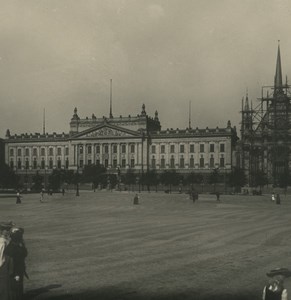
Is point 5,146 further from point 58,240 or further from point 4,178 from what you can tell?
point 58,240

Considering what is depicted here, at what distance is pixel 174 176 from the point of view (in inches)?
3713

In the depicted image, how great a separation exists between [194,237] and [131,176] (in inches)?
3347

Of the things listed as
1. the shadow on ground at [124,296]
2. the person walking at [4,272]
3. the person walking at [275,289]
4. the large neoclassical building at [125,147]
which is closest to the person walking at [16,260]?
the person walking at [4,272]

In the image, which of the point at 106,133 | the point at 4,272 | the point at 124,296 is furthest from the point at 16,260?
the point at 106,133

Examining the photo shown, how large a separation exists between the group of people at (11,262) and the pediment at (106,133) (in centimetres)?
11462

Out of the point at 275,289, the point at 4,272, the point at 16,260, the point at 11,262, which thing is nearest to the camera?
the point at 275,289

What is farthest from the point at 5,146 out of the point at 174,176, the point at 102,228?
the point at 102,228

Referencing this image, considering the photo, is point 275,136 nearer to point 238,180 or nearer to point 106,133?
point 238,180

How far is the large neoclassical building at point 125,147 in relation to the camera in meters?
119

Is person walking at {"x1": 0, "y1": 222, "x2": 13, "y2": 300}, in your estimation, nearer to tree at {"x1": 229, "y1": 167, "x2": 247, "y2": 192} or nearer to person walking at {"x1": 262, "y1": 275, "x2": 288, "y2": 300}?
person walking at {"x1": 262, "y1": 275, "x2": 288, "y2": 300}

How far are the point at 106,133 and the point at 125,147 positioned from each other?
6.13 m

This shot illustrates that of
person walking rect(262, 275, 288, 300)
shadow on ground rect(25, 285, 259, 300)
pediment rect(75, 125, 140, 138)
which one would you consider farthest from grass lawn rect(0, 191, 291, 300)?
pediment rect(75, 125, 140, 138)

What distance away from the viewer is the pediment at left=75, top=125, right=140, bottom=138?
124688 millimetres

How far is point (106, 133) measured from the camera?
Result: 12744cm
